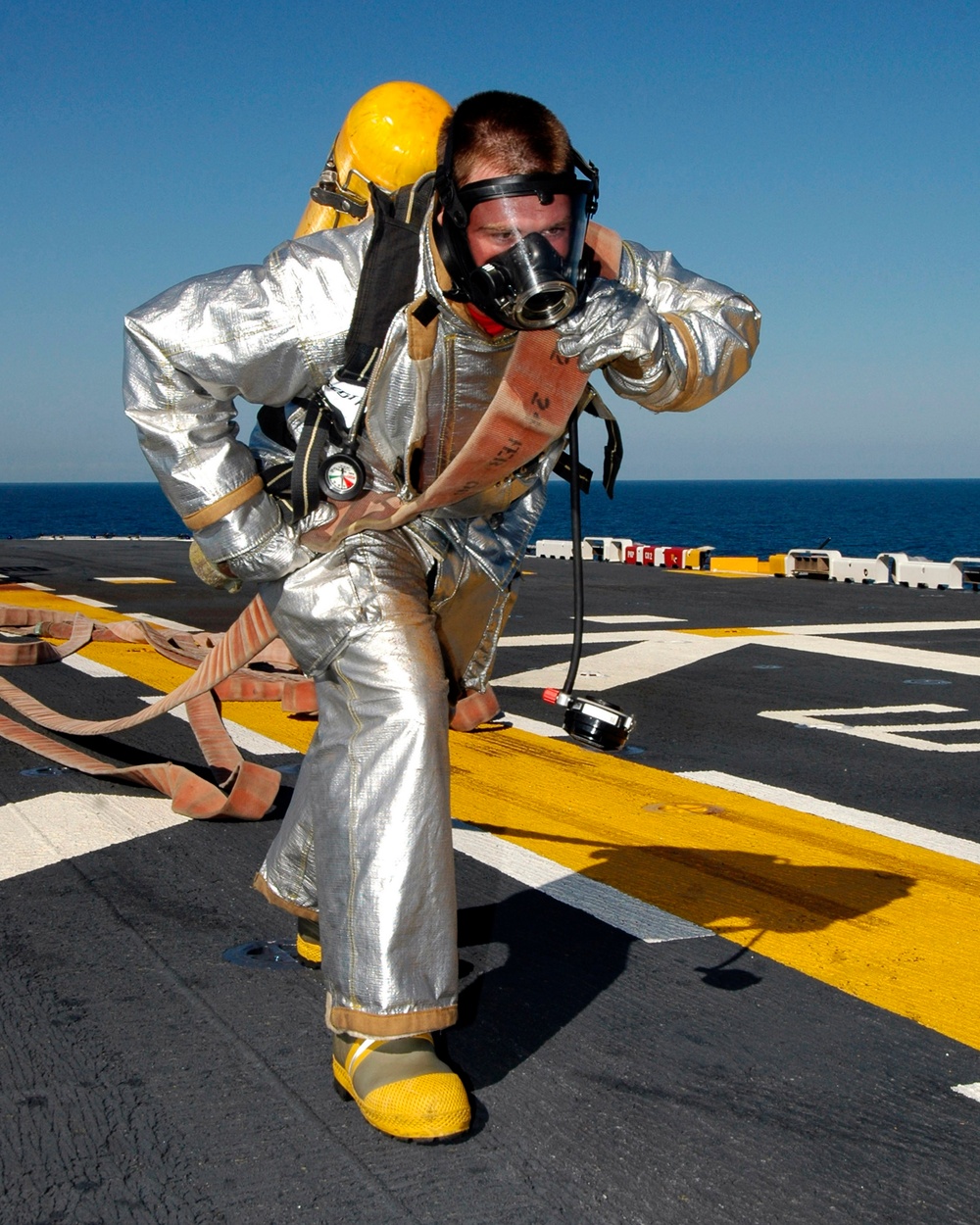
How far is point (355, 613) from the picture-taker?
2842 mm

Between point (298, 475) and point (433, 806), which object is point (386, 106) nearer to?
point (298, 475)

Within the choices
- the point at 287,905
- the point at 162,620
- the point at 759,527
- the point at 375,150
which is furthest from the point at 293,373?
the point at 759,527

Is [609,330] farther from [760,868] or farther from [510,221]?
[760,868]

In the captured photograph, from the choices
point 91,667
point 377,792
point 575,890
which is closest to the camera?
point 377,792

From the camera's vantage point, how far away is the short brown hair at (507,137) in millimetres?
2691

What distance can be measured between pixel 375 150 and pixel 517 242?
1.26 m

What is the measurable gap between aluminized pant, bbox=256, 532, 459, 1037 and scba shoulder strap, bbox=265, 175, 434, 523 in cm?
20

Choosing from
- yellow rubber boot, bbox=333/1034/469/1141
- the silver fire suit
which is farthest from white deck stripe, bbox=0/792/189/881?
yellow rubber boot, bbox=333/1034/469/1141

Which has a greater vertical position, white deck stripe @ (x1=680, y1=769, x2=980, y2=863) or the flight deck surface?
the flight deck surface

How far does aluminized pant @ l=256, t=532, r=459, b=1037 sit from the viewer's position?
8.80 feet

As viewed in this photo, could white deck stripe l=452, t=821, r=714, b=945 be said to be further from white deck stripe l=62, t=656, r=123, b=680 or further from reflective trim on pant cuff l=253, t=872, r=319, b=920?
white deck stripe l=62, t=656, r=123, b=680

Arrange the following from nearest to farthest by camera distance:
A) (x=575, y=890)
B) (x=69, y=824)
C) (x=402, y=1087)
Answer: (x=402, y=1087)
(x=575, y=890)
(x=69, y=824)

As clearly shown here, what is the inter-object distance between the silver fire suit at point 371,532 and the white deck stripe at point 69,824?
1.61m

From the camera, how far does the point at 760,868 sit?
13.9ft
